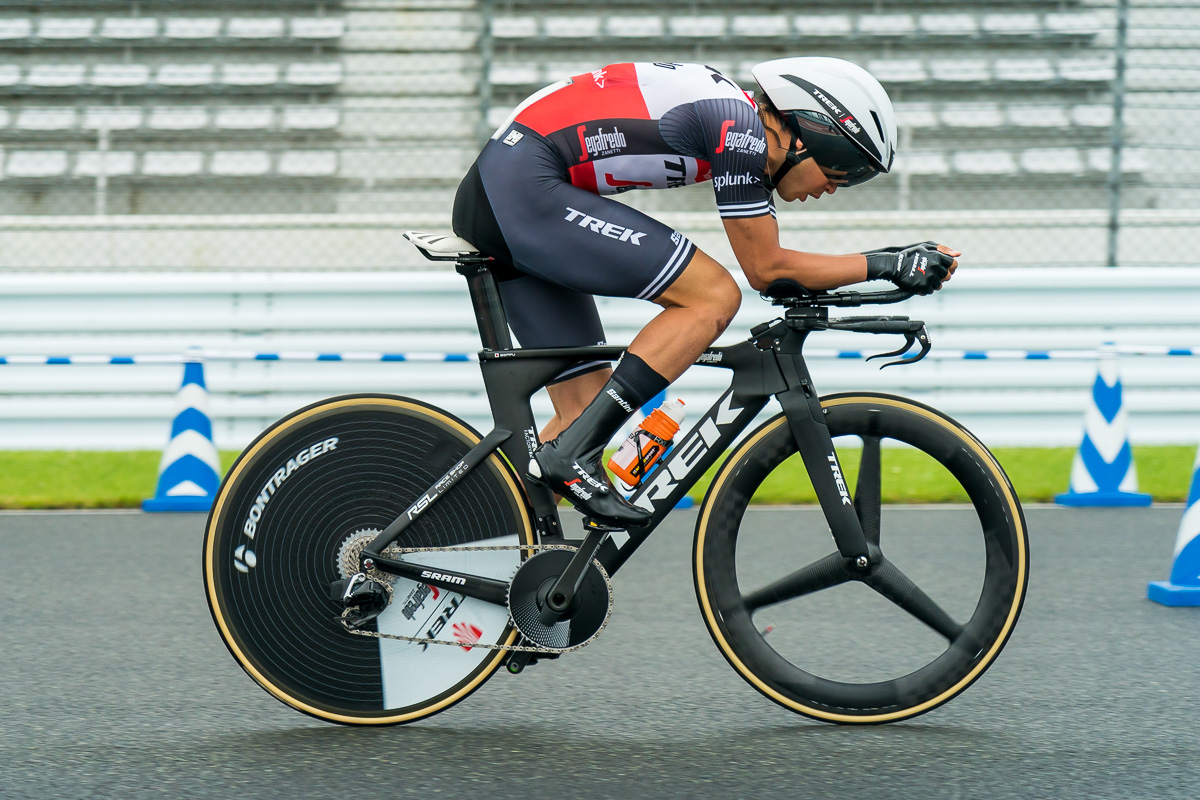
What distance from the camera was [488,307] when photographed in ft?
10.9

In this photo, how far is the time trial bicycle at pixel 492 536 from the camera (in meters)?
3.28

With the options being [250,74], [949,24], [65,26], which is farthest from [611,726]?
[65,26]

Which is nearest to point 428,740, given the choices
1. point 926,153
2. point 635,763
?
point 635,763

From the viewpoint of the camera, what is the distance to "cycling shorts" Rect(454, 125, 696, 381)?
125 inches

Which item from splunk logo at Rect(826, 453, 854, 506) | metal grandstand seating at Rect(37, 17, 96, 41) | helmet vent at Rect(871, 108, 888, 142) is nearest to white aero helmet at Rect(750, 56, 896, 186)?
helmet vent at Rect(871, 108, 888, 142)

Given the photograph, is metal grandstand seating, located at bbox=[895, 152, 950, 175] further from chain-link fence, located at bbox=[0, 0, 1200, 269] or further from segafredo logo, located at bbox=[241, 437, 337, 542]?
segafredo logo, located at bbox=[241, 437, 337, 542]

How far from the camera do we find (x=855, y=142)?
3.11 meters

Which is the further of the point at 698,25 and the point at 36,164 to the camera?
the point at 698,25

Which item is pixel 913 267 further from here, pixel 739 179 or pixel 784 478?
pixel 784 478

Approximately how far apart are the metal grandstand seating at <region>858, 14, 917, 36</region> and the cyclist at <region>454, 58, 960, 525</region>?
823 centimetres

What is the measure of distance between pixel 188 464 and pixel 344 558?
12.1 ft

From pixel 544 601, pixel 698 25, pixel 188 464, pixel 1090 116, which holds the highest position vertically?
pixel 698 25

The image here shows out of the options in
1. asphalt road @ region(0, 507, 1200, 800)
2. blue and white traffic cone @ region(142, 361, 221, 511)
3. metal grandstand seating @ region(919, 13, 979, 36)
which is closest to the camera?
asphalt road @ region(0, 507, 1200, 800)

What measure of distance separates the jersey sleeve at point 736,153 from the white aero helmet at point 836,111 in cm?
13
